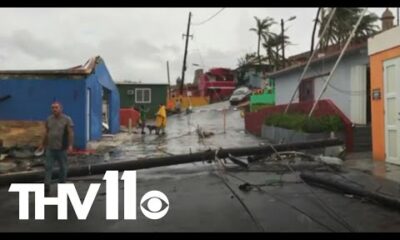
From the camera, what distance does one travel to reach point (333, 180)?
10.7 m

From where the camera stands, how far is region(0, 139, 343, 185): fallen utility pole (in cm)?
1222

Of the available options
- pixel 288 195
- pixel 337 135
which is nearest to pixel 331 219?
pixel 288 195

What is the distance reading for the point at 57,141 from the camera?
11141 mm

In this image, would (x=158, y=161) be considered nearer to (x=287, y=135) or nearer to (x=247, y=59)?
(x=287, y=135)

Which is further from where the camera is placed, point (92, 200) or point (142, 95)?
point (142, 95)

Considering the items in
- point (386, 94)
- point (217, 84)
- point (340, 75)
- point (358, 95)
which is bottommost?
point (386, 94)

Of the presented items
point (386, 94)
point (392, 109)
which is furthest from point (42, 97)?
point (392, 109)

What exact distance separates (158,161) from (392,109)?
20.1 feet

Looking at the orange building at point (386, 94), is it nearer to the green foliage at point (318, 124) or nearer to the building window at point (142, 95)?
the green foliage at point (318, 124)

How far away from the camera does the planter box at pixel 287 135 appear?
1736 cm

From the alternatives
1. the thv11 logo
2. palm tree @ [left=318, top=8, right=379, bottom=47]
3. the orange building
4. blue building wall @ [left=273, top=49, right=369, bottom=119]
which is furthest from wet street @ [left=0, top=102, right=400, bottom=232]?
palm tree @ [left=318, top=8, right=379, bottom=47]

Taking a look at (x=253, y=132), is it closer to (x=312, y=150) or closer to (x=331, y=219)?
(x=312, y=150)

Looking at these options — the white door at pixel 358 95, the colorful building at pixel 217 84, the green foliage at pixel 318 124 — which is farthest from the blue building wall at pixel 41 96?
the colorful building at pixel 217 84

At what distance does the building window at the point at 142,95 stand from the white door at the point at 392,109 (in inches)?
1454
